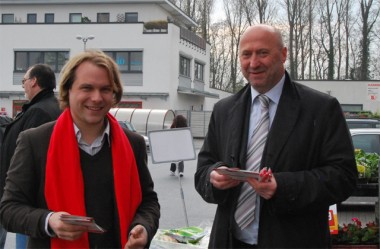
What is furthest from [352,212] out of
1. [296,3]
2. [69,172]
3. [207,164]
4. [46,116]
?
[296,3]

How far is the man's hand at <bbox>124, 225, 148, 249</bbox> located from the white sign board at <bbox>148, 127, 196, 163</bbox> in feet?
16.9

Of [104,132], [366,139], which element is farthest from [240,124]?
[366,139]

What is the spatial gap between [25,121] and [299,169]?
3.28 metres

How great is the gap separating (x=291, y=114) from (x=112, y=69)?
3.25 feet

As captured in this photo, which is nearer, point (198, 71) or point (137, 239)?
point (137, 239)

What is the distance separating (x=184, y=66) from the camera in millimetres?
47250

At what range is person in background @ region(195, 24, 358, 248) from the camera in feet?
9.50

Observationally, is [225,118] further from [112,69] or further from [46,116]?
[46,116]

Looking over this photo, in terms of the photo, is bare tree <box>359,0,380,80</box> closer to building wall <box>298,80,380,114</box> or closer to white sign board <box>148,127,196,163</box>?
building wall <box>298,80,380,114</box>

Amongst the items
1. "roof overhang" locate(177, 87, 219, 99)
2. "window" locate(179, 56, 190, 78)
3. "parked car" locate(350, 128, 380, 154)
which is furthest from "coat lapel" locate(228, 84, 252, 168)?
"window" locate(179, 56, 190, 78)

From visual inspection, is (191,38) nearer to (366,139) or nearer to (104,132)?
(366,139)

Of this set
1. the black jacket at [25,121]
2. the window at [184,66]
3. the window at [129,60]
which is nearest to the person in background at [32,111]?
the black jacket at [25,121]

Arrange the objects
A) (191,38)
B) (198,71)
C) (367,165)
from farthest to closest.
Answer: (198,71)
(191,38)
(367,165)

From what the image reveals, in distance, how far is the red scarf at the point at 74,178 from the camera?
2.72 metres
